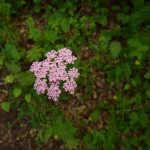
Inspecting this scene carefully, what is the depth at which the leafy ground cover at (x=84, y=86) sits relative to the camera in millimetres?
3451

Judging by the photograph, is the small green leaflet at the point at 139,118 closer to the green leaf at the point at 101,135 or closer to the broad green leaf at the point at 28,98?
the green leaf at the point at 101,135

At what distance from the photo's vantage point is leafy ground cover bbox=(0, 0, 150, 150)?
11.3 feet

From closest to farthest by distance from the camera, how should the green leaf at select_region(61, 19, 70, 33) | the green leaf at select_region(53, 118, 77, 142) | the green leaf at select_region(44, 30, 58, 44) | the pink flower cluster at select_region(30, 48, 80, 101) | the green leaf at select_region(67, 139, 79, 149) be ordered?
the pink flower cluster at select_region(30, 48, 80, 101) → the green leaf at select_region(53, 118, 77, 142) → the green leaf at select_region(67, 139, 79, 149) → the green leaf at select_region(44, 30, 58, 44) → the green leaf at select_region(61, 19, 70, 33)

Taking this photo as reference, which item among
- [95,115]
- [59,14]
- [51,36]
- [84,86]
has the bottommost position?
[95,115]

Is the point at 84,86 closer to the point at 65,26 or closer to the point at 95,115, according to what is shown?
the point at 95,115

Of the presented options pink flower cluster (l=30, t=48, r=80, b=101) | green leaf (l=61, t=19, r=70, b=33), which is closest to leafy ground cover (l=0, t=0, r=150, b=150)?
green leaf (l=61, t=19, r=70, b=33)

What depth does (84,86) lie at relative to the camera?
3707 millimetres

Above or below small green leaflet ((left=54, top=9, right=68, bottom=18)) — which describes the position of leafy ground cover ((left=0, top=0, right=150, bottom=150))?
below

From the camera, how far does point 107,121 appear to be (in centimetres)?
363

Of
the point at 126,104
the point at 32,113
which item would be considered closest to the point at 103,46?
the point at 126,104

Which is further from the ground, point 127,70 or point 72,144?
point 127,70

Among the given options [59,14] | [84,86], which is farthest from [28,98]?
[59,14]

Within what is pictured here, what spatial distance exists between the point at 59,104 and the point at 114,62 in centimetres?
187

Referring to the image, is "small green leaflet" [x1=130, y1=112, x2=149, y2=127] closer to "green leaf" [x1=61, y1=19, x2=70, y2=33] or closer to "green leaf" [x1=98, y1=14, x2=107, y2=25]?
"green leaf" [x1=98, y1=14, x2=107, y2=25]
